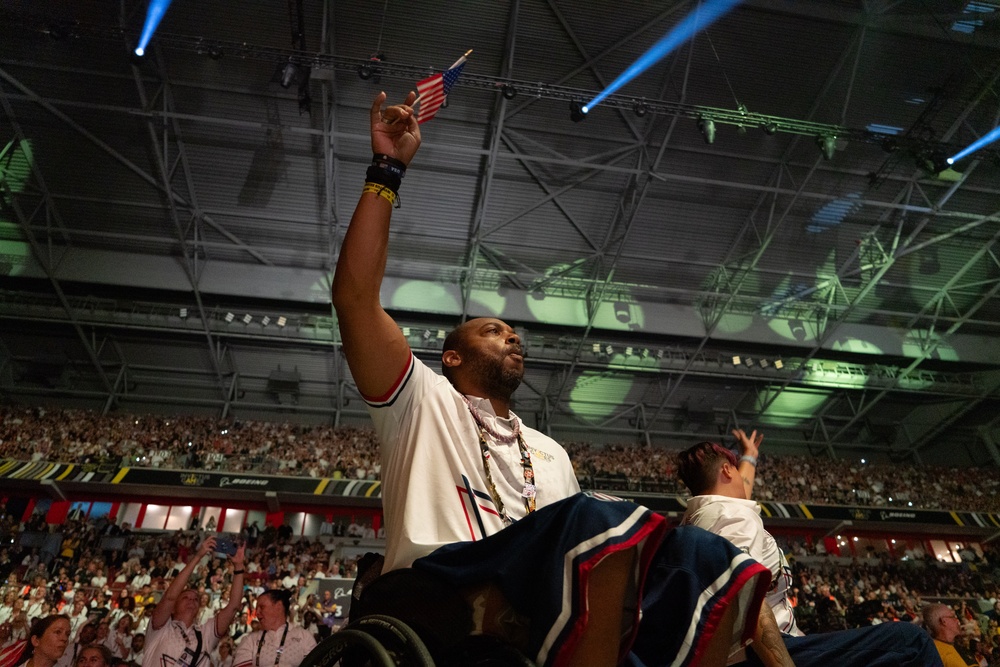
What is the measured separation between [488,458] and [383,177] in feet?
2.62

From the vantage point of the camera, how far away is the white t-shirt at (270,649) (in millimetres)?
4398

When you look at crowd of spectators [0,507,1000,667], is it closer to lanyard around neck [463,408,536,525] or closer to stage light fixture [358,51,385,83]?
lanyard around neck [463,408,536,525]

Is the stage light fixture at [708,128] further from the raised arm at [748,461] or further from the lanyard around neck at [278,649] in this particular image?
the lanyard around neck at [278,649]

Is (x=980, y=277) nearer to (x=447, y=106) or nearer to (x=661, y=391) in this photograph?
(x=661, y=391)

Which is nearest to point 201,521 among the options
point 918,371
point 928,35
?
point 928,35

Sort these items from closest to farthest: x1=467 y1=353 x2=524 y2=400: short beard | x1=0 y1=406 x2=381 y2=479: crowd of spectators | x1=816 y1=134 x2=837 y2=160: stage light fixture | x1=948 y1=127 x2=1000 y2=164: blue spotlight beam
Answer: x1=467 y1=353 x2=524 y2=400: short beard < x1=816 y1=134 x2=837 y2=160: stage light fixture < x1=948 y1=127 x2=1000 y2=164: blue spotlight beam < x1=0 y1=406 x2=381 y2=479: crowd of spectators

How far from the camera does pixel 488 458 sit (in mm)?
1585

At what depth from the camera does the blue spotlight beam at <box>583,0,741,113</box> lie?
10.4 m

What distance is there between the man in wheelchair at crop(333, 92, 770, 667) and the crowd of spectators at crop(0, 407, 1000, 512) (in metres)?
12.1

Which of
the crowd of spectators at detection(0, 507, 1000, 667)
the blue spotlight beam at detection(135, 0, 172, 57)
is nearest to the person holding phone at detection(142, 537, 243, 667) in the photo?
the crowd of spectators at detection(0, 507, 1000, 667)

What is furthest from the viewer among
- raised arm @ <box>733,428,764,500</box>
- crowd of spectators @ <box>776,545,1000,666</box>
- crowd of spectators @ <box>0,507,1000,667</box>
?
crowd of spectators @ <box>776,545,1000,666</box>

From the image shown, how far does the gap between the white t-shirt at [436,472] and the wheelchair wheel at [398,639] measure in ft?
0.54

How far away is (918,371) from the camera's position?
17031 mm

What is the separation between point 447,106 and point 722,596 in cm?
1176
